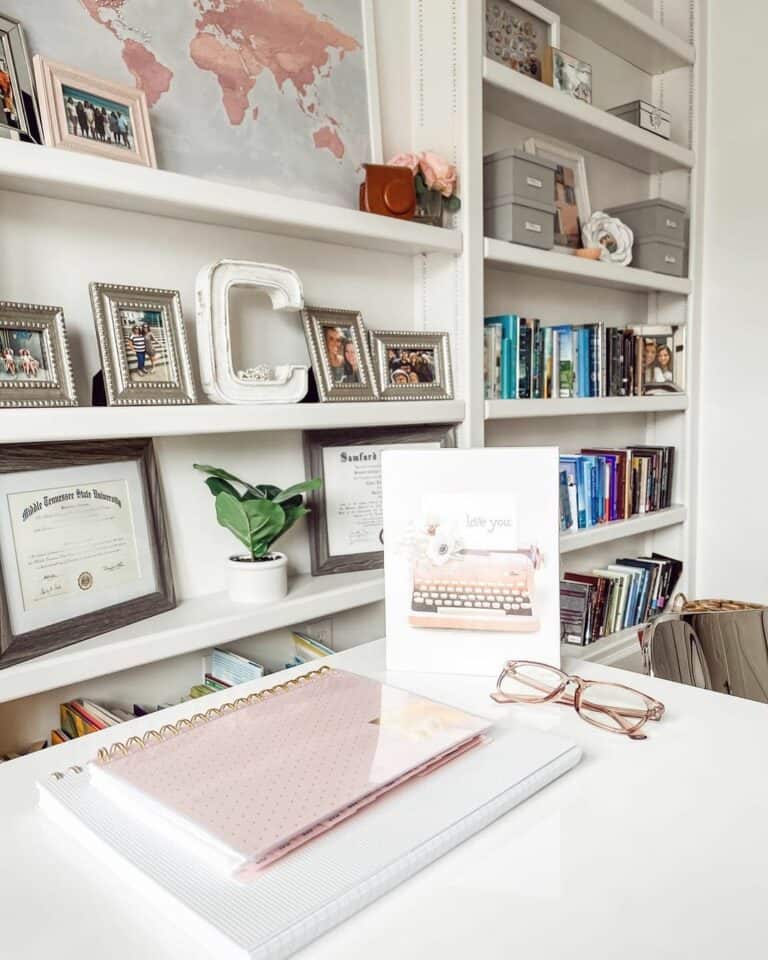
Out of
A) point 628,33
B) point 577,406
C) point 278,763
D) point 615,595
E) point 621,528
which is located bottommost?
point 615,595

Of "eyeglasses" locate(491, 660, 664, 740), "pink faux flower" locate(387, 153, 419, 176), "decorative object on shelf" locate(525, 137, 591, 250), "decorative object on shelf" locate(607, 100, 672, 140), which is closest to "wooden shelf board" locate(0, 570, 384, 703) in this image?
"eyeglasses" locate(491, 660, 664, 740)

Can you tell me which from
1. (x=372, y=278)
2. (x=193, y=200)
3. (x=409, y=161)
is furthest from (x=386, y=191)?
(x=193, y=200)

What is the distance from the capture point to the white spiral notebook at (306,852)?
22.0 inches

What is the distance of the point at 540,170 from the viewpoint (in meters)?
1.84

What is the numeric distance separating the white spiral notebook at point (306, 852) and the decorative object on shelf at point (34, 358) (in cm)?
57

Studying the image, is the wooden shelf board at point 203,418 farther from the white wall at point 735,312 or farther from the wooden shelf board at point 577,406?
the white wall at point 735,312

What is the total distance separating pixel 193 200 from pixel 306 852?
1.02 meters

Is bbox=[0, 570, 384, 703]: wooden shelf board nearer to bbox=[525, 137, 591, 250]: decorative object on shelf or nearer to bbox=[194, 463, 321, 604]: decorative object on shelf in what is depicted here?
bbox=[194, 463, 321, 604]: decorative object on shelf

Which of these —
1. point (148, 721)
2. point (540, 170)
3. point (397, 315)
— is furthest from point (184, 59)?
point (148, 721)

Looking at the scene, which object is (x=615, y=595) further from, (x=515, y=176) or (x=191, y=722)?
(x=191, y=722)

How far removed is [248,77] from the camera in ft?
4.77

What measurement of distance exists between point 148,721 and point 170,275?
818mm

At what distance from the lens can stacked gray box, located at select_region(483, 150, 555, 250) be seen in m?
1.79

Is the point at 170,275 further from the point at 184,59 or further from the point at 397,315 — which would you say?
the point at 397,315
